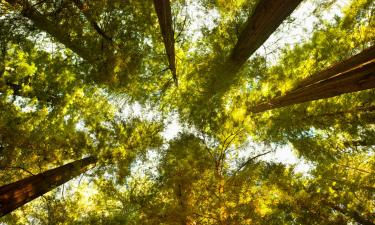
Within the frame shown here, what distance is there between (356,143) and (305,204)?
415 centimetres

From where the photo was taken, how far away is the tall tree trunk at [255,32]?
6434 mm

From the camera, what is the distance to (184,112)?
1198 centimetres

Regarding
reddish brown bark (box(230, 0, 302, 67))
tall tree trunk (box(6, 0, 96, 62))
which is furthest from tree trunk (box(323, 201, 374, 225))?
tall tree trunk (box(6, 0, 96, 62))

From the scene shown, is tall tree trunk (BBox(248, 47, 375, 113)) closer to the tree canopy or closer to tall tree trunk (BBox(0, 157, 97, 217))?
the tree canopy

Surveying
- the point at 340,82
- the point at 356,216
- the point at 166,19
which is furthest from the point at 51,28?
the point at 356,216

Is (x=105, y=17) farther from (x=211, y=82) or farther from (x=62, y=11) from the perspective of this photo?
(x=211, y=82)

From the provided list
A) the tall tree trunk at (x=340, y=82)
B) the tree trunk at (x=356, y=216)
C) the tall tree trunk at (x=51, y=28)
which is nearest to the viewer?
the tall tree trunk at (x=340, y=82)

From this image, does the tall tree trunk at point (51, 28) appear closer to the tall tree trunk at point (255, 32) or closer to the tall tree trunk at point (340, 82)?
the tall tree trunk at point (255, 32)

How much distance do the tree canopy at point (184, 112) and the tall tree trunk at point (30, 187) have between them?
3 cm

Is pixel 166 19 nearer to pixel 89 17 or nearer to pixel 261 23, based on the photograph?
pixel 89 17

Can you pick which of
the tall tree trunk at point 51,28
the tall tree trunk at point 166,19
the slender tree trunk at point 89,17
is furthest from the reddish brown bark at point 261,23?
the tall tree trunk at point 51,28

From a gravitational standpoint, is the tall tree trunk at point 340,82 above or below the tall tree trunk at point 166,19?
below

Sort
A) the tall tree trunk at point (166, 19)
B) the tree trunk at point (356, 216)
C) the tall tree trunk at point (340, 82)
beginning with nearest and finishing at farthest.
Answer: the tall tree trunk at point (340, 82), the tall tree trunk at point (166, 19), the tree trunk at point (356, 216)

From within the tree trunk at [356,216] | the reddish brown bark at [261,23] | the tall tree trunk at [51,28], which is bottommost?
the tree trunk at [356,216]
